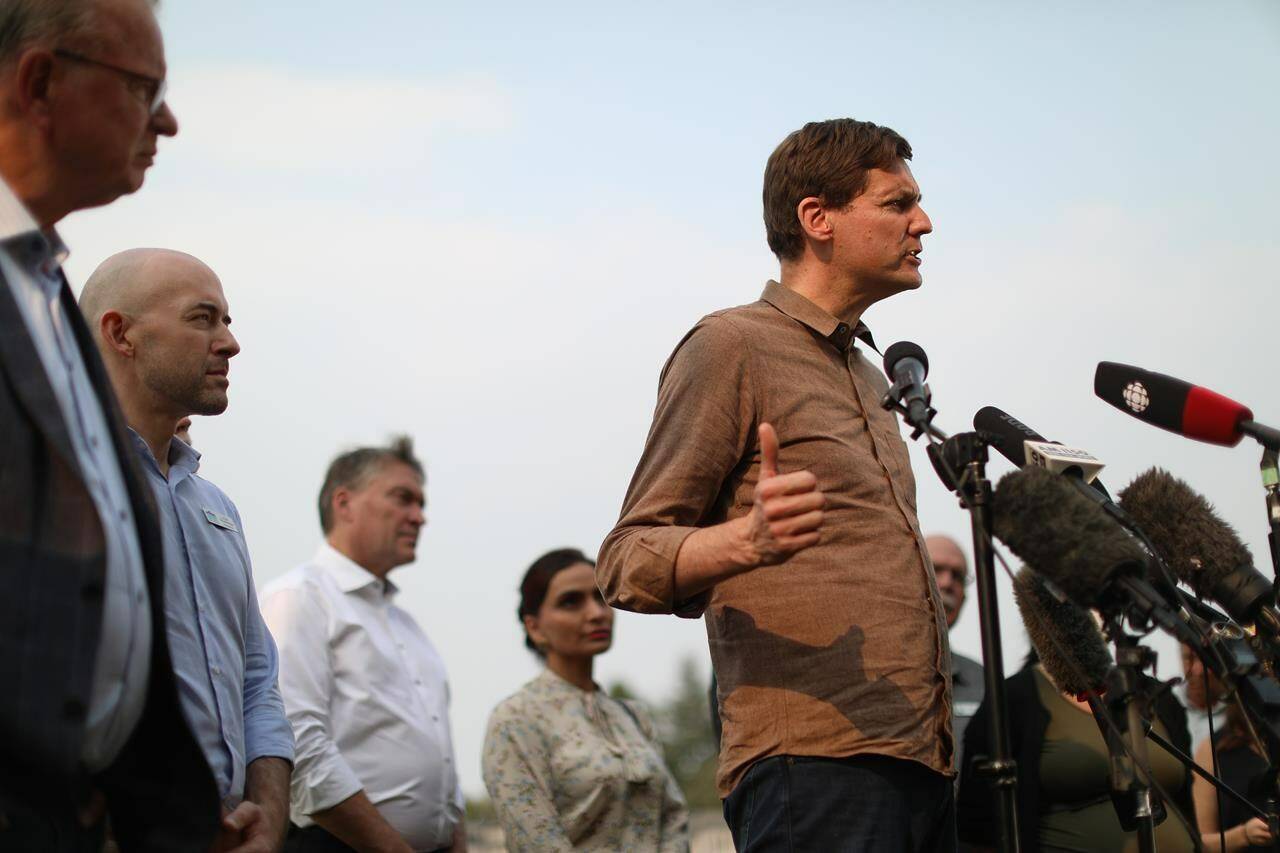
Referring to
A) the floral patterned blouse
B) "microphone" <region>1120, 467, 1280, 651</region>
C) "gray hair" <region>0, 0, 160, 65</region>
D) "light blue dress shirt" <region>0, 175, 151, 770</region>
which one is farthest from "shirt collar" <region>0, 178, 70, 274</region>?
the floral patterned blouse

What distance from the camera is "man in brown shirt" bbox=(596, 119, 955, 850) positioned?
309 cm

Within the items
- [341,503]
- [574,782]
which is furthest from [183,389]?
[341,503]

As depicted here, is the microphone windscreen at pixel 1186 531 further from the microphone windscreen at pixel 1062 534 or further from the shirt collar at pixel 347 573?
the shirt collar at pixel 347 573

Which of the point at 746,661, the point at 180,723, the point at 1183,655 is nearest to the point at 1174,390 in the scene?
the point at 746,661

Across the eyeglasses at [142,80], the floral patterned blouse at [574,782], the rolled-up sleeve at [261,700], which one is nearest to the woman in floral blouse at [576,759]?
the floral patterned blouse at [574,782]

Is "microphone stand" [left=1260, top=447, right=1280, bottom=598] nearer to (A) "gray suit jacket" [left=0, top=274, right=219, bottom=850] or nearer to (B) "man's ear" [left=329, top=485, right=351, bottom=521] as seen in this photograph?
(A) "gray suit jacket" [left=0, top=274, right=219, bottom=850]

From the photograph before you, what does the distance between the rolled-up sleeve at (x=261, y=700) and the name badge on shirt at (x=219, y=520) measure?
16cm

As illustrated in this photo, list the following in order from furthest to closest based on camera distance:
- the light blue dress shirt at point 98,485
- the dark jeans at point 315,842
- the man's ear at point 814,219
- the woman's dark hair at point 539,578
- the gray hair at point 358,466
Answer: the gray hair at point 358,466 → the woman's dark hair at point 539,578 → the dark jeans at point 315,842 → the man's ear at point 814,219 → the light blue dress shirt at point 98,485

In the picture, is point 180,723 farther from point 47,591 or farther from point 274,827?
point 274,827

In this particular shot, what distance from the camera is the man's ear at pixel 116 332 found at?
11.8ft

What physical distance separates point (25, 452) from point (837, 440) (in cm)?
194

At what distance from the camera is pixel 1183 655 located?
5570 mm

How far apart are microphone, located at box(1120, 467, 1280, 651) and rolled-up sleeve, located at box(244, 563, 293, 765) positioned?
219 cm

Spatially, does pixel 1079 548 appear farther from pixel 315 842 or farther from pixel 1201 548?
pixel 315 842
